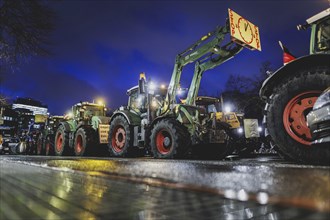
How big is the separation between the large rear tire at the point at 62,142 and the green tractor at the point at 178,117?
3.76m

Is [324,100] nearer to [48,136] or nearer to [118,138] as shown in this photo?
[118,138]

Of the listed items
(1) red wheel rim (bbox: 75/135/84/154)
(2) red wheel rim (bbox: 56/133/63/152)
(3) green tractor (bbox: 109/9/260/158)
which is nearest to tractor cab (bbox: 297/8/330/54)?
(3) green tractor (bbox: 109/9/260/158)

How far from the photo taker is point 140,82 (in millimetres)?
7480

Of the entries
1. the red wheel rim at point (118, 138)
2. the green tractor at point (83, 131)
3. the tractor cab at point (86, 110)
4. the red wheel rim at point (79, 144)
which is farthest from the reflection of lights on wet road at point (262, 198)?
the tractor cab at point (86, 110)

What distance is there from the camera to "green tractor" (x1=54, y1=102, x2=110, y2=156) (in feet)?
33.4

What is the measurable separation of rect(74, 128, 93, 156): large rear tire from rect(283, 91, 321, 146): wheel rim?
8.14 m

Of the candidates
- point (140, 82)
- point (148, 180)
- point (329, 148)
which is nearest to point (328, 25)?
point (329, 148)

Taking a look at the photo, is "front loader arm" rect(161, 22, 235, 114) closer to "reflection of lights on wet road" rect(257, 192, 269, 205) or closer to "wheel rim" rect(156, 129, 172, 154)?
"wheel rim" rect(156, 129, 172, 154)

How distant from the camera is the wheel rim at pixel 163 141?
22.4 ft

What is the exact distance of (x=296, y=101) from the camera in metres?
3.35

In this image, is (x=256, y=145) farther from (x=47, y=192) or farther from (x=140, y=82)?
(x=47, y=192)

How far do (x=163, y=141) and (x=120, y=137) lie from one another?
2368mm

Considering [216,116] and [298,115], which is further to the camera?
[216,116]

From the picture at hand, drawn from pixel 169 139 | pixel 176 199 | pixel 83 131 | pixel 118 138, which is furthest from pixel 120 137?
pixel 176 199
